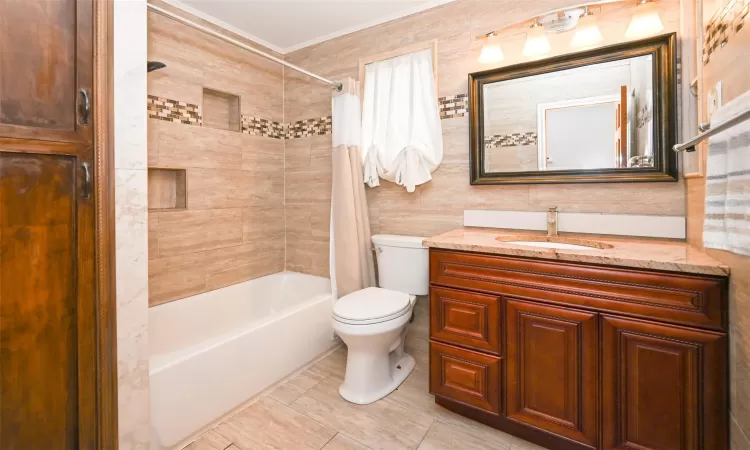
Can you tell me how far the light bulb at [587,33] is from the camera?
69.2 inches

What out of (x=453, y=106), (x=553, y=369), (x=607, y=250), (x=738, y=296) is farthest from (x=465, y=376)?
(x=453, y=106)

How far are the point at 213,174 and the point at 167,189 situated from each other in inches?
12.0

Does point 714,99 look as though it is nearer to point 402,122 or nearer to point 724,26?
point 724,26

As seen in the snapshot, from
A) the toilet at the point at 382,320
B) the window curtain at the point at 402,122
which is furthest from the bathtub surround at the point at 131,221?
the window curtain at the point at 402,122

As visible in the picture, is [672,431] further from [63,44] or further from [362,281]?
[63,44]

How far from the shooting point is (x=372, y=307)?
1913 mm

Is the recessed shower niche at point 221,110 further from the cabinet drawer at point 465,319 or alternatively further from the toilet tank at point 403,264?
the cabinet drawer at point 465,319

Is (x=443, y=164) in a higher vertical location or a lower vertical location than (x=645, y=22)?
lower

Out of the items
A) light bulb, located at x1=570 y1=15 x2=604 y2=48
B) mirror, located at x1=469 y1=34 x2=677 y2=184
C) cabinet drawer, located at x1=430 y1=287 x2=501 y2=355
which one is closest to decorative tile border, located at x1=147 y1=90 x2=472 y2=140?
mirror, located at x1=469 y1=34 x2=677 y2=184

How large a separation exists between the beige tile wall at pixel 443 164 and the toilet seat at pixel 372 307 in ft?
1.68

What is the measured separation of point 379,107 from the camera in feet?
7.88

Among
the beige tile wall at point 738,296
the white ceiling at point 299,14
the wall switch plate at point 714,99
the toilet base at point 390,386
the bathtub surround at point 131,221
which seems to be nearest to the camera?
the beige tile wall at point 738,296

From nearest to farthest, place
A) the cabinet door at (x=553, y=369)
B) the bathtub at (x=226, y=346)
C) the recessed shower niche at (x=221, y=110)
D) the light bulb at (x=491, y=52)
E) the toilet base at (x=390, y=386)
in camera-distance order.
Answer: the cabinet door at (x=553, y=369)
the bathtub at (x=226, y=346)
the toilet base at (x=390, y=386)
the light bulb at (x=491, y=52)
the recessed shower niche at (x=221, y=110)

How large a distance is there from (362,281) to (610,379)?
147cm
